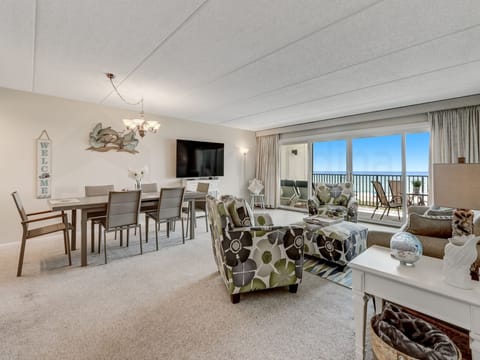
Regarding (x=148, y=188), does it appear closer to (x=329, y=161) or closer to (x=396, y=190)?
(x=329, y=161)

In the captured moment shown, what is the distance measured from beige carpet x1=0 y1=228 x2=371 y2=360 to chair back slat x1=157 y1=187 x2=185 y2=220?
35.2 inches

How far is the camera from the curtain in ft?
12.5

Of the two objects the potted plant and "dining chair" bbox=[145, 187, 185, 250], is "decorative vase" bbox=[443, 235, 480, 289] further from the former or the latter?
the potted plant

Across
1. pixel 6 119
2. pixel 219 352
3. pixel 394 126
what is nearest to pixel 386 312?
pixel 219 352

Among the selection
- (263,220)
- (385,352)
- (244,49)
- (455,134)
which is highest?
(244,49)

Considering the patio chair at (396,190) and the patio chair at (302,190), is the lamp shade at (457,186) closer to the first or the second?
the patio chair at (396,190)

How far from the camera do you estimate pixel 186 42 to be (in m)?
2.26

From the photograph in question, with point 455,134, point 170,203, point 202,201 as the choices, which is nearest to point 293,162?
point 202,201

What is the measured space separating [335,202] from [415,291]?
328 cm

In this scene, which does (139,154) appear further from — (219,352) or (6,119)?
(219,352)

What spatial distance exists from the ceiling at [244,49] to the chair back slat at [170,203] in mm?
1567

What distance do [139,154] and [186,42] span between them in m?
3.28

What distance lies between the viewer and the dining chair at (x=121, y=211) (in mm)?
2955

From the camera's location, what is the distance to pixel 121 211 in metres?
3.07
